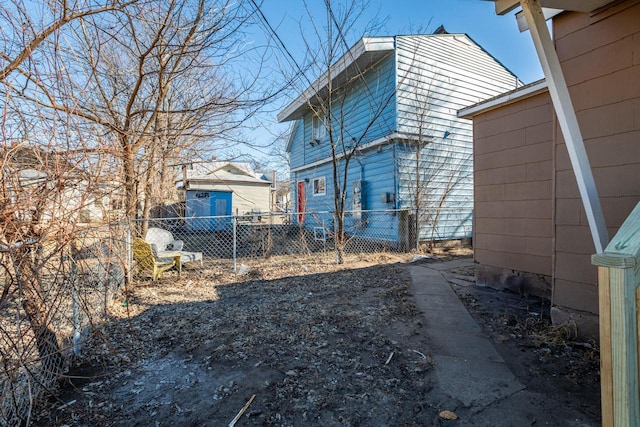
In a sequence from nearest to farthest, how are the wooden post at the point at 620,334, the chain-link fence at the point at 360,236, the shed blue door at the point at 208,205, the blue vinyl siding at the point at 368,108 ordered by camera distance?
1. the wooden post at the point at 620,334
2. the chain-link fence at the point at 360,236
3. the blue vinyl siding at the point at 368,108
4. the shed blue door at the point at 208,205

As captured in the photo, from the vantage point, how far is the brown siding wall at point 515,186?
4074 millimetres

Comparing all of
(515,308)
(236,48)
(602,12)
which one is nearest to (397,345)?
(515,308)

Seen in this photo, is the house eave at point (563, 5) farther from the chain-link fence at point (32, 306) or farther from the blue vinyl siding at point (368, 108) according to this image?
the blue vinyl siding at point (368, 108)

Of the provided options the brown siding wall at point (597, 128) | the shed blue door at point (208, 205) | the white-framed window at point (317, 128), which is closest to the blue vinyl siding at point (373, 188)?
the white-framed window at point (317, 128)

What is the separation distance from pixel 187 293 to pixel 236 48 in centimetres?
362

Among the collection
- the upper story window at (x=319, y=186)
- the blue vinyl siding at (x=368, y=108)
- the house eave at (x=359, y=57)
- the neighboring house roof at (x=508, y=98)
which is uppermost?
the house eave at (x=359, y=57)

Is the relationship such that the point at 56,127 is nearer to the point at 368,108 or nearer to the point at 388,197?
the point at 388,197

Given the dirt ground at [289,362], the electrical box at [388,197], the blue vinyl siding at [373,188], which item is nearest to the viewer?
the dirt ground at [289,362]

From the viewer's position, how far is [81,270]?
213 cm

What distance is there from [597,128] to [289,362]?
126 inches

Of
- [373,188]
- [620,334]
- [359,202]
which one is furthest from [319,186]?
[620,334]

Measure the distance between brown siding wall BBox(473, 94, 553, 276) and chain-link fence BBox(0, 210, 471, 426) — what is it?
298cm

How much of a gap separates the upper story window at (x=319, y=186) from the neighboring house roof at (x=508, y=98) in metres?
6.61

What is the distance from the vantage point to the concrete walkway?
181cm
